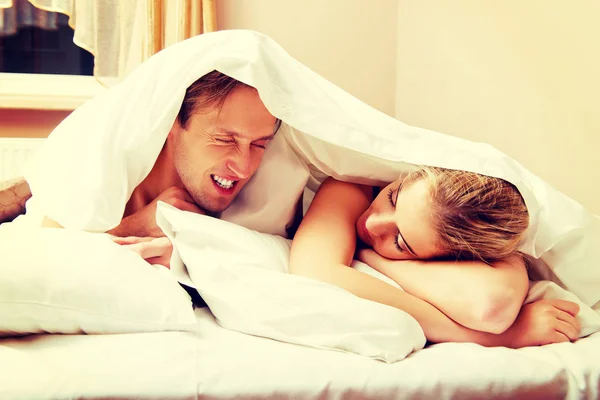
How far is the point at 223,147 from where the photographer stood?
4.08 ft

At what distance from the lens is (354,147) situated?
1097 mm

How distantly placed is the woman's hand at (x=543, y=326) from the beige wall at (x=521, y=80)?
0.56 metres

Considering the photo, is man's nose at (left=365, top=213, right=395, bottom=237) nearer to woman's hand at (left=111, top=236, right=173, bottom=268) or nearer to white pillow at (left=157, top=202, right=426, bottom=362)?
white pillow at (left=157, top=202, right=426, bottom=362)

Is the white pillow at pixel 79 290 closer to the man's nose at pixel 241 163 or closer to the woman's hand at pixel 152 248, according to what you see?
the woman's hand at pixel 152 248

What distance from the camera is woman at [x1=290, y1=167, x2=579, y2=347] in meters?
0.94

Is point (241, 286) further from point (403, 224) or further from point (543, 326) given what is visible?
point (543, 326)

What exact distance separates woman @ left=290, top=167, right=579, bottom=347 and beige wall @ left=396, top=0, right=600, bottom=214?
574 millimetres

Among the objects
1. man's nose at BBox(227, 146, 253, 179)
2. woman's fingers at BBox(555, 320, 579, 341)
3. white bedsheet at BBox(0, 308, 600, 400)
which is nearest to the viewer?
white bedsheet at BBox(0, 308, 600, 400)

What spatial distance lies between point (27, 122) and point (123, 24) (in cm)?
65

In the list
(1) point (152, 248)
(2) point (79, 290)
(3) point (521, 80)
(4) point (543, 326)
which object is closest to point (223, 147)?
(1) point (152, 248)

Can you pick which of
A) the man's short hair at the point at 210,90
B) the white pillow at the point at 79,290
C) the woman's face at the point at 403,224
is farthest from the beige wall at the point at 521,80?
the white pillow at the point at 79,290

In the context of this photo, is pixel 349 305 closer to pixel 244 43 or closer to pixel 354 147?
pixel 354 147

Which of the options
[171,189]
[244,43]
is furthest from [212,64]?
[171,189]

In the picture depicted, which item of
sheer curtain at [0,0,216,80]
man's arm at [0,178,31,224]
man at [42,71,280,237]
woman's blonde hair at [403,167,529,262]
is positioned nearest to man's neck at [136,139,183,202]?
man at [42,71,280,237]
